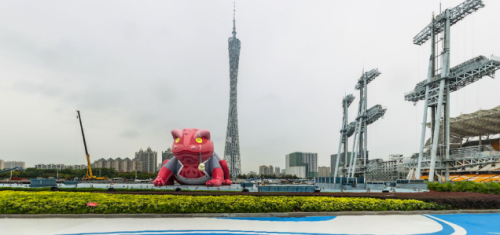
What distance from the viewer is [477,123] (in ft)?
153

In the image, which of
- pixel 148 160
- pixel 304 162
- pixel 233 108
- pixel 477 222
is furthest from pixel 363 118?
pixel 148 160

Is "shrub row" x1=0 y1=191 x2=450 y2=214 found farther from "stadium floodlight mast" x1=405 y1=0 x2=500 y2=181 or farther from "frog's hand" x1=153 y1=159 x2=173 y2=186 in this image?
"stadium floodlight mast" x1=405 y1=0 x2=500 y2=181

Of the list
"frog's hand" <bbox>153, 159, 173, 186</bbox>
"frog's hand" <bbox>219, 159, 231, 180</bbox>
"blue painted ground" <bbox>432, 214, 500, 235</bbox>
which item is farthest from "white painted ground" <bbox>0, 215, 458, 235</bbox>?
"frog's hand" <bbox>219, 159, 231, 180</bbox>

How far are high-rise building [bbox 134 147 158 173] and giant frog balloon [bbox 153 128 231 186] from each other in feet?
365

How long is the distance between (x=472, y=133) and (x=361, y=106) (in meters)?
18.7

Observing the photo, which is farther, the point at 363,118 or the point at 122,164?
the point at 122,164

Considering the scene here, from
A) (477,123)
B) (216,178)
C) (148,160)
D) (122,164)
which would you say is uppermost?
(477,123)

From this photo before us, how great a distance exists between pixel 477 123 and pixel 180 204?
2015 inches

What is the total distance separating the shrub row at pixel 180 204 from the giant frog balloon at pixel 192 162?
45.3 ft

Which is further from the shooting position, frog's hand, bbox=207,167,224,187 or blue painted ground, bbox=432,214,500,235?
frog's hand, bbox=207,167,224,187

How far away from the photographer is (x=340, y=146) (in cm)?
6725

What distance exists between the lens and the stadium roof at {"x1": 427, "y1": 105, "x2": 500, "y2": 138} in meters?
42.4

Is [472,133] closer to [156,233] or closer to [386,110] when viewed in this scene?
[386,110]

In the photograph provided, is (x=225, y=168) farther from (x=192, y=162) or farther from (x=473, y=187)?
(x=473, y=187)
